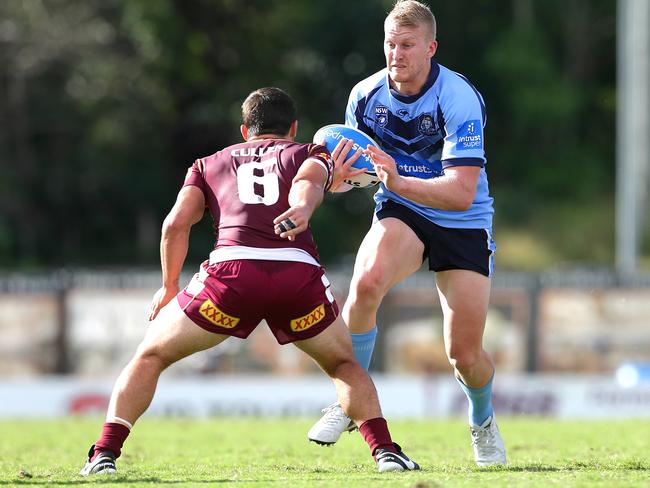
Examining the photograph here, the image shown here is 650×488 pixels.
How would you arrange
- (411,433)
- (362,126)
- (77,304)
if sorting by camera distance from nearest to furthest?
(362,126) < (411,433) < (77,304)

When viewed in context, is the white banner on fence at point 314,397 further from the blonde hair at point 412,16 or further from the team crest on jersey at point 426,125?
the blonde hair at point 412,16

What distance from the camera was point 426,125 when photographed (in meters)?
7.59

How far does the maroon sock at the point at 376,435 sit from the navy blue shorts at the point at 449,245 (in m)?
1.14

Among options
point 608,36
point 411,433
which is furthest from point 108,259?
point 411,433

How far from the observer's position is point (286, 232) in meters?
6.60

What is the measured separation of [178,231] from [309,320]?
83 centimetres

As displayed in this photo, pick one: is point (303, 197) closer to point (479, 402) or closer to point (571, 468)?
point (479, 402)

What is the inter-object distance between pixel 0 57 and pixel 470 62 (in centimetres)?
1727

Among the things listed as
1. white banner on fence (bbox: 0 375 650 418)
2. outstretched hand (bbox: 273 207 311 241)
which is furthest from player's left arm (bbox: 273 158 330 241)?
white banner on fence (bbox: 0 375 650 418)

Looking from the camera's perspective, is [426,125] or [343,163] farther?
[426,125]

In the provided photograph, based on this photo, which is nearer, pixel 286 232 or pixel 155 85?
pixel 286 232

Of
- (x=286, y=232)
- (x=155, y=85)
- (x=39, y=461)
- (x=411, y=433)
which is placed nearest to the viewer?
(x=286, y=232)

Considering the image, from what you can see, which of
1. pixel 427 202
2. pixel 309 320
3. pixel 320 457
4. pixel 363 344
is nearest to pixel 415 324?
pixel 320 457

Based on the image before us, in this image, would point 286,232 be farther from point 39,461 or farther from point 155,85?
point 155,85
